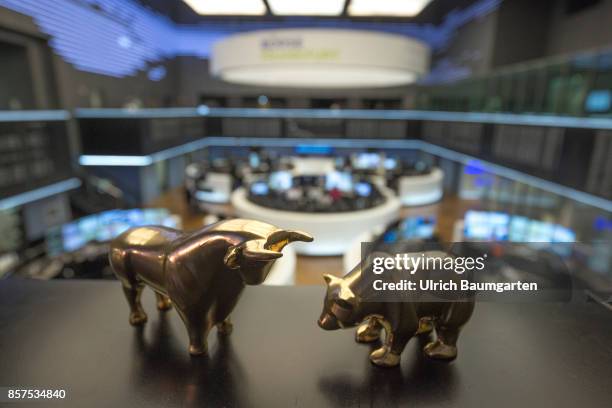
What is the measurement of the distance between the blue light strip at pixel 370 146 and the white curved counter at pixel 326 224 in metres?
2.83

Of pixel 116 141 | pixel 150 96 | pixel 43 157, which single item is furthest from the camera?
pixel 150 96

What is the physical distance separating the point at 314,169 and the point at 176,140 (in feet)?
16.5

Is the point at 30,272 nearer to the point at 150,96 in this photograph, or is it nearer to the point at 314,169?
the point at 150,96

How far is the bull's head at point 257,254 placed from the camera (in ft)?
2.35

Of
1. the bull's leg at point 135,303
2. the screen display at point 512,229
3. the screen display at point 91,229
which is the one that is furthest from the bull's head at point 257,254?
the screen display at point 512,229

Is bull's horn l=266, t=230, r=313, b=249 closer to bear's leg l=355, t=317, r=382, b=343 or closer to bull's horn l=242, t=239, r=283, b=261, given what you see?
bull's horn l=242, t=239, r=283, b=261

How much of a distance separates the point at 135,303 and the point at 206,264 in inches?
12.8

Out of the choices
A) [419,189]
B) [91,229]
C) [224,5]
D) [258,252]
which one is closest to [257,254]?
[258,252]

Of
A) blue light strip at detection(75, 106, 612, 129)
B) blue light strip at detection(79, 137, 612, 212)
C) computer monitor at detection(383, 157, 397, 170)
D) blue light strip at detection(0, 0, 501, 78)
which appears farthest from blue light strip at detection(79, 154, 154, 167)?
computer monitor at detection(383, 157, 397, 170)

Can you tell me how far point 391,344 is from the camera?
80 cm

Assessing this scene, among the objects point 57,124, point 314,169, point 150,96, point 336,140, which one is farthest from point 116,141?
point 336,140

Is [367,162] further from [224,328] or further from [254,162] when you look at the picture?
[224,328]

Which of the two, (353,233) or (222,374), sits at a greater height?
(222,374)

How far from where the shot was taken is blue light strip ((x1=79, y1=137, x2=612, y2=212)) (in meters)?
5.26
